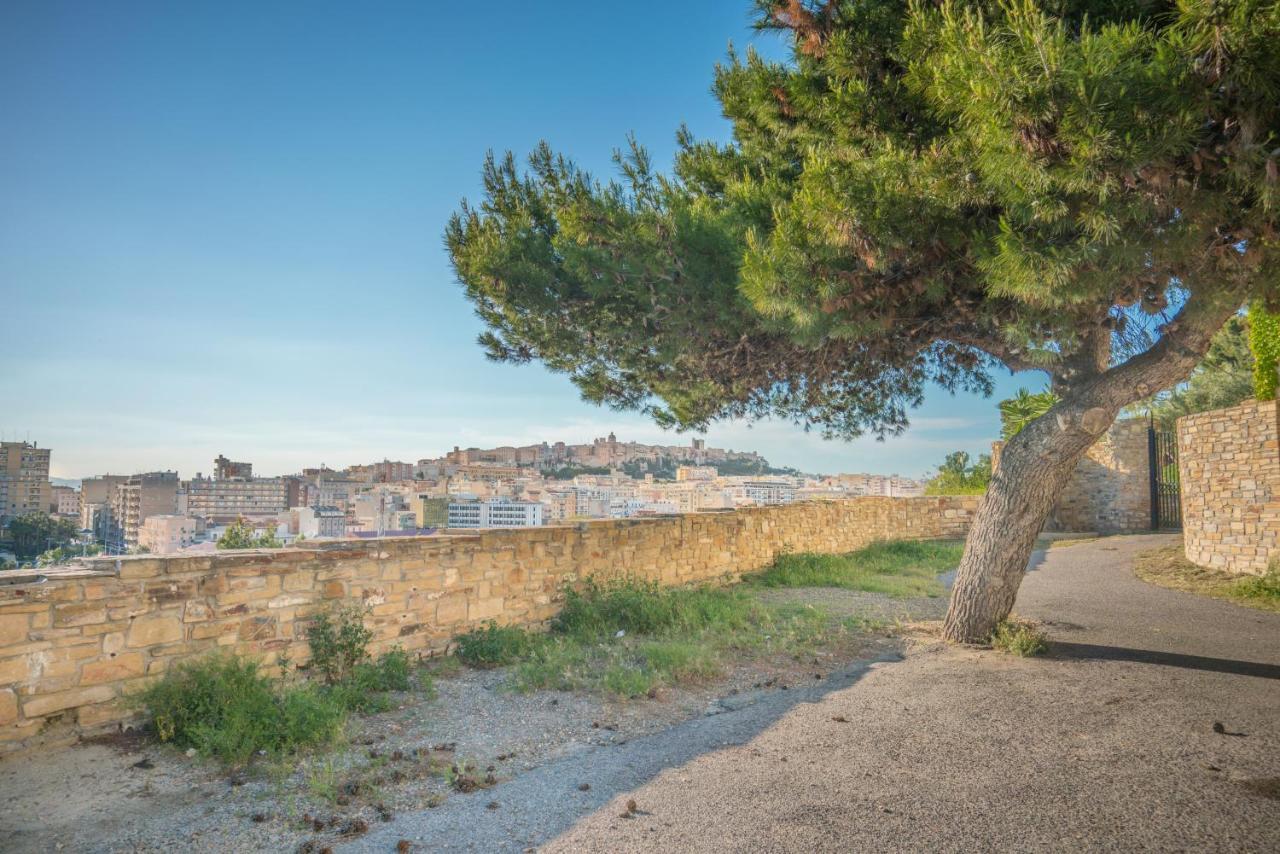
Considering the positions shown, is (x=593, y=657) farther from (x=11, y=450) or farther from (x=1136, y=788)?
(x=11, y=450)

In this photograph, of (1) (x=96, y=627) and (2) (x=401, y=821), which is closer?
(2) (x=401, y=821)

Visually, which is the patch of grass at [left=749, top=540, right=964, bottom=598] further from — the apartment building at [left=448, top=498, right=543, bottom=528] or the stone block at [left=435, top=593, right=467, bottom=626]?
the stone block at [left=435, top=593, right=467, bottom=626]

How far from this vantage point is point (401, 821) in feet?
9.73

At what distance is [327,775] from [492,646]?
101 inches

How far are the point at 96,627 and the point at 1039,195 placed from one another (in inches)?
235

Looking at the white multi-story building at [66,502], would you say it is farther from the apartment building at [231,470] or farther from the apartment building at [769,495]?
the apartment building at [769,495]

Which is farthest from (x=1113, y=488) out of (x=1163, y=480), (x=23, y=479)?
(x=23, y=479)

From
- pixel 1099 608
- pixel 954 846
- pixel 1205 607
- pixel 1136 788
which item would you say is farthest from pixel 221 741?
pixel 1205 607

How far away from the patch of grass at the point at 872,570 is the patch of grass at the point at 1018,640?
3.14m

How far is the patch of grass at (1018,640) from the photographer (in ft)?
18.4

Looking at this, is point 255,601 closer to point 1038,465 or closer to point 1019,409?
point 1038,465

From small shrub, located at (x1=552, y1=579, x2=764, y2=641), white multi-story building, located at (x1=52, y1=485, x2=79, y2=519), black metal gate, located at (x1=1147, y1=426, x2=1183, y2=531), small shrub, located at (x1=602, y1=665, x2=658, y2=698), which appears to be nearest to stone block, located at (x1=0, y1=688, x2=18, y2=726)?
small shrub, located at (x1=602, y1=665, x2=658, y2=698)

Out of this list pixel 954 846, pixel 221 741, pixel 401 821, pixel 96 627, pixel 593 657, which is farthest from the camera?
pixel 593 657

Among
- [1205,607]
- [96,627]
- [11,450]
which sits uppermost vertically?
[11,450]
